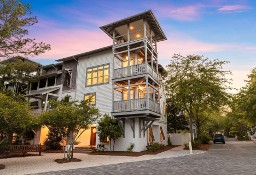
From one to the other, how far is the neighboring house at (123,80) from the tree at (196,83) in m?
2.71

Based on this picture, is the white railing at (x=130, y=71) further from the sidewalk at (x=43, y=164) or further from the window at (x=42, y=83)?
the window at (x=42, y=83)

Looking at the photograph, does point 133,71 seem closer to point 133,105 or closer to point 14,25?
point 133,105

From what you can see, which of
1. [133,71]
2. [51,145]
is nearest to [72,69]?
[51,145]

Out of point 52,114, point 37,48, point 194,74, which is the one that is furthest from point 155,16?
point 52,114

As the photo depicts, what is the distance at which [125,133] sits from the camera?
20984 millimetres

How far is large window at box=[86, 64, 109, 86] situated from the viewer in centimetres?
2484

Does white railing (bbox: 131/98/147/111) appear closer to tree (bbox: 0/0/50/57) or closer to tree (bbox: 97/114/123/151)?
tree (bbox: 97/114/123/151)

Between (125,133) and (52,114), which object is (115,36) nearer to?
(125,133)

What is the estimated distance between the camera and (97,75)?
25438 mm

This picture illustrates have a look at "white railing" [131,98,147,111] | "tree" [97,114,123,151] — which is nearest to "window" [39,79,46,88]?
"tree" [97,114,123,151]

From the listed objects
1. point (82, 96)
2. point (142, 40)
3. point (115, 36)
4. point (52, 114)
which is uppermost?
point (115, 36)

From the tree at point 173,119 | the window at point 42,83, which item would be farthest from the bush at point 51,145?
the tree at point 173,119

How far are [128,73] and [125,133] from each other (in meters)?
6.24

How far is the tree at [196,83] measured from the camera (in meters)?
25.1
